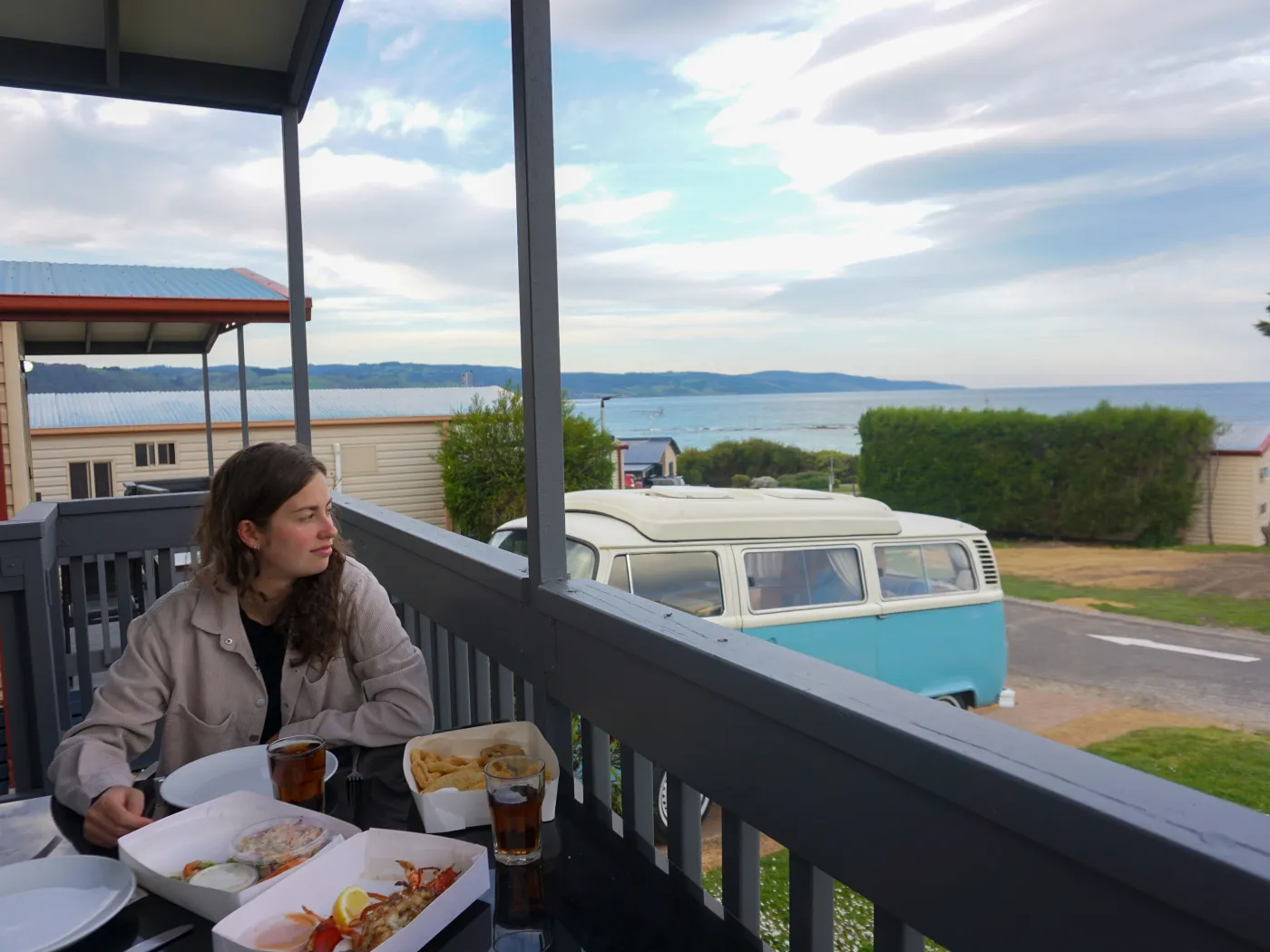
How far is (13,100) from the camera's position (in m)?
10.4

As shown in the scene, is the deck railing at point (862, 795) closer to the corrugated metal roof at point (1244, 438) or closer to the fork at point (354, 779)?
the fork at point (354, 779)

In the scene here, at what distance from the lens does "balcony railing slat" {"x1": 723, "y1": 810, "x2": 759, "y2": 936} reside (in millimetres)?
1145

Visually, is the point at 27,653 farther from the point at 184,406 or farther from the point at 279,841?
the point at 184,406

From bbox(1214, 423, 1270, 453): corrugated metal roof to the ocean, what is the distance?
0.03 metres

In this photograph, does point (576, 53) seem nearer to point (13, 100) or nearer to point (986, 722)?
point (986, 722)

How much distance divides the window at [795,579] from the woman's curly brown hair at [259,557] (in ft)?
10.2

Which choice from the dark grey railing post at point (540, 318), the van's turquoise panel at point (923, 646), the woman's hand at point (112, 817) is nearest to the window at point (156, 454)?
the van's turquoise panel at point (923, 646)

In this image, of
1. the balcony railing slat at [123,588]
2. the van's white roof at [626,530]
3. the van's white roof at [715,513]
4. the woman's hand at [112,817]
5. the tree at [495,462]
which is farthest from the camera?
the tree at [495,462]

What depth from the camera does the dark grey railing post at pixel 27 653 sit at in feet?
9.36

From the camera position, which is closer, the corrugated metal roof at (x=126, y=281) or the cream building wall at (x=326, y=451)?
the corrugated metal roof at (x=126, y=281)

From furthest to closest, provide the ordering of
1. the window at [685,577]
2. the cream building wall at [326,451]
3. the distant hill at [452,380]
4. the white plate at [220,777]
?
the cream building wall at [326,451]
the window at [685,577]
the distant hill at [452,380]
the white plate at [220,777]


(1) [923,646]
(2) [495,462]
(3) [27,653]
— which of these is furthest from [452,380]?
(1) [923,646]

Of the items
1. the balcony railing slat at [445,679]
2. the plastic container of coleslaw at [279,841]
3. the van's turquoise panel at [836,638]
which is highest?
the plastic container of coleslaw at [279,841]

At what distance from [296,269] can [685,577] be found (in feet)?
8.38
